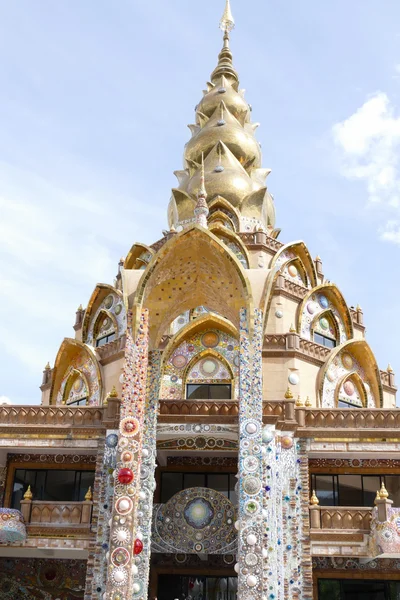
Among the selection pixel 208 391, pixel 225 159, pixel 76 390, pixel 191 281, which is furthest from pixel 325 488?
pixel 225 159

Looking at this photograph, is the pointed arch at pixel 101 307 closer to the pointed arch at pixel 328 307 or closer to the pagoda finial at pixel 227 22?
the pointed arch at pixel 328 307

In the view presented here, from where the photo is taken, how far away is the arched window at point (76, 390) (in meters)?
29.2

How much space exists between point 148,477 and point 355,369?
39.5 feet

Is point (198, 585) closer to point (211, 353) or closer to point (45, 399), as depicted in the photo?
point (211, 353)

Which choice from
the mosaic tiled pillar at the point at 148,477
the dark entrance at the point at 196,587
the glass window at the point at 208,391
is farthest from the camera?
the glass window at the point at 208,391

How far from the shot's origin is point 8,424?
2316cm

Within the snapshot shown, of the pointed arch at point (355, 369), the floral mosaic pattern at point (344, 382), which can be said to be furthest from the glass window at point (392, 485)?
the pointed arch at point (355, 369)

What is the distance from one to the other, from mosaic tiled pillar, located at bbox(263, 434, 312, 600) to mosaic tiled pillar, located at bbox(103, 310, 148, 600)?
3427 millimetres

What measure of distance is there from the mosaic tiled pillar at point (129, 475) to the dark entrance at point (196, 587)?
4760mm

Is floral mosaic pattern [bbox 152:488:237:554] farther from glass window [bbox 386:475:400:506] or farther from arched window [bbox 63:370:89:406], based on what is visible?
arched window [bbox 63:370:89:406]

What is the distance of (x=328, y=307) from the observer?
3089 cm

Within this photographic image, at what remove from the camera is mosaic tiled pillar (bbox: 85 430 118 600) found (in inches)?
800

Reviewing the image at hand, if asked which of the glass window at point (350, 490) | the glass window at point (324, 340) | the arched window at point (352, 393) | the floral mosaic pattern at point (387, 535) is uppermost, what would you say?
the glass window at point (324, 340)

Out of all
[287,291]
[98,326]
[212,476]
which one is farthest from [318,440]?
[98,326]
